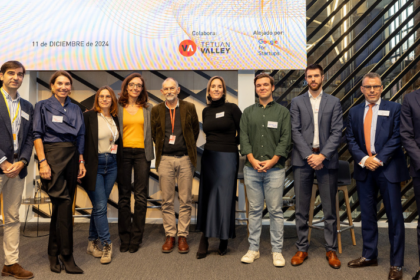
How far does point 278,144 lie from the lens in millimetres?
2408

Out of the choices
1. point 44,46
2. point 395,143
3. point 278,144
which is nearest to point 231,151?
point 278,144

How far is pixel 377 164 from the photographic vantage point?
221 centimetres

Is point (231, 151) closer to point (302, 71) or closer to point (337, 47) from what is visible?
point (302, 71)

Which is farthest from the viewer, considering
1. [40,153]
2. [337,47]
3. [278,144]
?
[337,47]

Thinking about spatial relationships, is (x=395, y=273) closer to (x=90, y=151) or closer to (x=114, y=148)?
(x=114, y=148)

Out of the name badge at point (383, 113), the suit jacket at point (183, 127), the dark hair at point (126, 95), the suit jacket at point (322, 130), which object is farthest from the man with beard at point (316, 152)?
the dark hair at point (126, 95)

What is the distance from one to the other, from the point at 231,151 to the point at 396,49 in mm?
2754

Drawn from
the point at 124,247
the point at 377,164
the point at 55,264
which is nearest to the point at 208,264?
the point at 124,247

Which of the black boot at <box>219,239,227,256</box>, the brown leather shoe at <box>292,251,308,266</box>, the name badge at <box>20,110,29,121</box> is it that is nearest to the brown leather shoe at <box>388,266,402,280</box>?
the brown leather shoe at <box>292,251,308,266</box>

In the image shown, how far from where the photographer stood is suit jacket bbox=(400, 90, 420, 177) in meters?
2.10

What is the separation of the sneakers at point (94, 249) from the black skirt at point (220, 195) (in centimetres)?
93

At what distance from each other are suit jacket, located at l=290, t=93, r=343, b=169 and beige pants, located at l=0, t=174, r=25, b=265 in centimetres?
216

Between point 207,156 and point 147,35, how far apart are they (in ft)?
5.91

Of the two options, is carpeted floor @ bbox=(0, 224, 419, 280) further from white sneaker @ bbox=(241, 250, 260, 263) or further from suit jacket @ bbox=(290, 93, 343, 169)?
suit jacket @ bbox=(290, 93, 343, 169)
